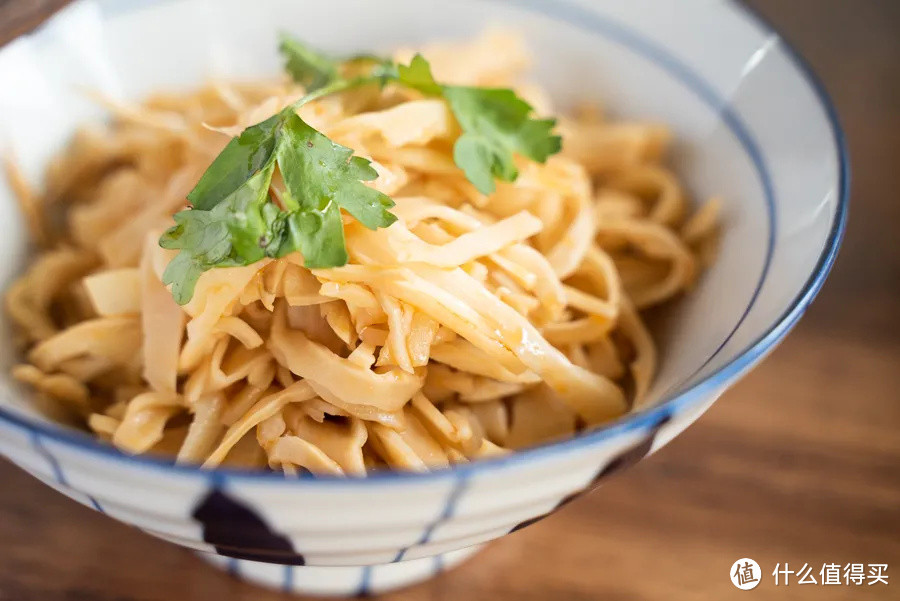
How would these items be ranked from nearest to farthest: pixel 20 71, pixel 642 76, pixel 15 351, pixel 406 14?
pixel 15 351 < pixel 20 71 < pixel 642 76 < pixel 406 14

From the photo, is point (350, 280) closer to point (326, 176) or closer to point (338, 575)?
point (326, 176)

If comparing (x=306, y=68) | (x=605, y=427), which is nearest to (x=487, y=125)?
(x=306, y=68)

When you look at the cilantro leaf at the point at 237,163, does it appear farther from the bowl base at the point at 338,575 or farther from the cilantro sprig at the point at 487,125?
the bowl base at the point at 338,575

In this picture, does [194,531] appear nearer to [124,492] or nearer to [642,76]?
[124,492]

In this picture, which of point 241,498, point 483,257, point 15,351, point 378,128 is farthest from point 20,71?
point 241,498

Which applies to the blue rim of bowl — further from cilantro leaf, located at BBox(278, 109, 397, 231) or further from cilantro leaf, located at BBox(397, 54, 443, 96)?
cilantro leaf, located at BBox(397, 54, 443, 96)

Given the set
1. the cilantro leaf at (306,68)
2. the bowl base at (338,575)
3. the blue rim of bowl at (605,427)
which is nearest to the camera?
the blue rim of bowl at (605,427)
